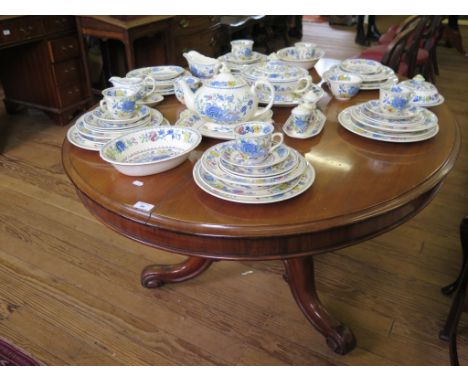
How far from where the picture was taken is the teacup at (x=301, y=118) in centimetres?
120

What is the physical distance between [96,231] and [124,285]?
0.40 meters

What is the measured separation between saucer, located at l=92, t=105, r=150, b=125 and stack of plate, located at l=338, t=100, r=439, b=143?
57 cm

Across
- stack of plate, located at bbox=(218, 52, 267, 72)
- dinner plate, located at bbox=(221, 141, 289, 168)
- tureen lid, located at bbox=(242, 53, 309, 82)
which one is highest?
Result: tureen lid, located at bbox=(242, 53, 309, 82)

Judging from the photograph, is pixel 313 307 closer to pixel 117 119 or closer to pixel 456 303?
pixel 456 303

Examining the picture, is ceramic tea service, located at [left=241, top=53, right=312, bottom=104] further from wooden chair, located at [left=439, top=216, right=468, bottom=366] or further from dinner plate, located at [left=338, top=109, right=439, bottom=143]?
wooden chair, located at [left=439, top=216, right=468, bottom=366]

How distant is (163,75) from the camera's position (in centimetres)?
158

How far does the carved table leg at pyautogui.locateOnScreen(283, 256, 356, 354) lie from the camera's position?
4.36 ft

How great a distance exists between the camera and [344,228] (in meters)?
0.88

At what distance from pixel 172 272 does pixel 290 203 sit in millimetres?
815

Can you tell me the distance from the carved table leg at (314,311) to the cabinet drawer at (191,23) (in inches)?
96.7

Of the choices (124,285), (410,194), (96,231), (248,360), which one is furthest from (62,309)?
(410,194)

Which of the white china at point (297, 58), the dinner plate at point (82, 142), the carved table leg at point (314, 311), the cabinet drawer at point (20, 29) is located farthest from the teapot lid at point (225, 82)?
the cabinet drawer at point (20, 29)

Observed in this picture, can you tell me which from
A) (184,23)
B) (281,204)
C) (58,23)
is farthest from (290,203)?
(184,23)

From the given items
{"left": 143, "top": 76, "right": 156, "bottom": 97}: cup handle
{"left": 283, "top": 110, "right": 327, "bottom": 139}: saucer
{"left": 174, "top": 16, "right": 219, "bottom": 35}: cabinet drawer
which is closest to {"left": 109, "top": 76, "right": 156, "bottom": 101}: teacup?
{"left": 143, "top": 76, "right": 156, "bottom": 97}: cup handle
